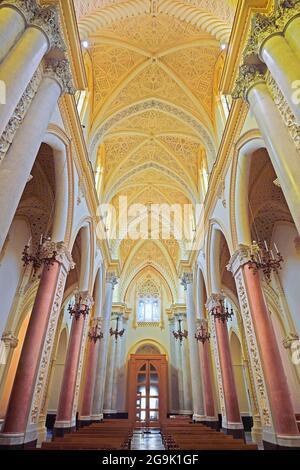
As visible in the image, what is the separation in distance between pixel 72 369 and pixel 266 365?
5.98 metres

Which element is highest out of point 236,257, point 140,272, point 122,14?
point 122,14

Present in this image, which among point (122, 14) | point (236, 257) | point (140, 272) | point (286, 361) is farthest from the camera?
point (140, 272)

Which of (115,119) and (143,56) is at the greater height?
(143,56)

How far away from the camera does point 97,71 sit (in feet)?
34.1

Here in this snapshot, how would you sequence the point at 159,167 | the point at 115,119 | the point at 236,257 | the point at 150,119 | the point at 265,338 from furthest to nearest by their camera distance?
1. the point at 159,167
2. the point at 150,119
3. the point at 115,119
4. the point at 236,257
5. the point at 265,338

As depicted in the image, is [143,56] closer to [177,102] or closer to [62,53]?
[177,102]

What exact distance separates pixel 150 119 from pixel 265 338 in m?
9.97

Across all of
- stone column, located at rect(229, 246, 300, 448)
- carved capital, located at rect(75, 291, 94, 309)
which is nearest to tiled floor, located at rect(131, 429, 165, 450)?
stone column, located at rect(229, 246, 300, 448)

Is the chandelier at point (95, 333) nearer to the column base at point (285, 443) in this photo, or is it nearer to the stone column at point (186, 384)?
the stone column at point (186, 384)

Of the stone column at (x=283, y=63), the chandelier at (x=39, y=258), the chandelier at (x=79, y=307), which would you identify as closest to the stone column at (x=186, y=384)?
the chandelier at (x=79, y=307)

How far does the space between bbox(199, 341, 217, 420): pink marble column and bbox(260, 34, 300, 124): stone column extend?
10226 mm

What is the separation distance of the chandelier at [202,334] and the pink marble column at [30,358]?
7.34 meters

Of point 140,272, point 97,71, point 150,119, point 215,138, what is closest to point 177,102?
point 150,119

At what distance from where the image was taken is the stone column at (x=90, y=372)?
10.7m
